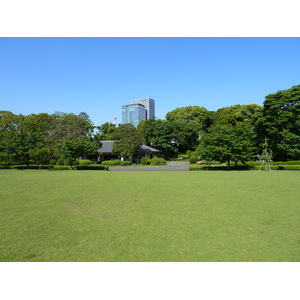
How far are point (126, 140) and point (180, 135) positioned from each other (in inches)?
543

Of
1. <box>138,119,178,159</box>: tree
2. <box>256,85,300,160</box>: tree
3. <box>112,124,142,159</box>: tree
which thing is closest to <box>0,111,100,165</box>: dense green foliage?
<box>112,124,142,159</box>: tree

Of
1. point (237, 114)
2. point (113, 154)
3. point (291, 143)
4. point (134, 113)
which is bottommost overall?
point (113, 154)

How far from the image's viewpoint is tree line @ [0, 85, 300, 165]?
2172 cm

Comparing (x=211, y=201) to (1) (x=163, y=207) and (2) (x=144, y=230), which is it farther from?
(2) (x=144, y=230)

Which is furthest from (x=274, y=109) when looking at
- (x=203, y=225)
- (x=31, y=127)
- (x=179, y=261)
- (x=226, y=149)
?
(x=31, y=127)

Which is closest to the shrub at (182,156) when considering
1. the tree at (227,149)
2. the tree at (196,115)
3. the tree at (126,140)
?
the tree at (196,115)

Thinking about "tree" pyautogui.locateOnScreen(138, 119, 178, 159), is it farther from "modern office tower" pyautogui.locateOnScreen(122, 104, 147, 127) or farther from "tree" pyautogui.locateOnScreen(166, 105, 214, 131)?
"modern office tower" pyautogui.locateOnScreen(122, 104, 147, 127)

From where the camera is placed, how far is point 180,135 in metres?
42.8

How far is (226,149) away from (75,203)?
1696 centimetres

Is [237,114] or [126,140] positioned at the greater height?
[237,114]

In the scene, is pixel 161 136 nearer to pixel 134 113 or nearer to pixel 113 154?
pixel 113 154

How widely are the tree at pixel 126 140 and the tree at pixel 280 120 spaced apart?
15.7 meters

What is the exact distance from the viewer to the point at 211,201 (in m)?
6.71

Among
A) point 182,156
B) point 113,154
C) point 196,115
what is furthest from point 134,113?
point 113,154
